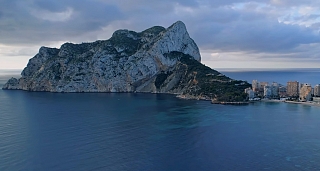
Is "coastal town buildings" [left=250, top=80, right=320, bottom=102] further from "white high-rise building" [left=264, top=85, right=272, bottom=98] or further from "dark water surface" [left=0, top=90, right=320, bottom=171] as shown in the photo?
"dark water surface" [left=0, top=90, right=320, bottom=171]

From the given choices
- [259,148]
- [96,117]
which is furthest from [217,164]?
[96,117]

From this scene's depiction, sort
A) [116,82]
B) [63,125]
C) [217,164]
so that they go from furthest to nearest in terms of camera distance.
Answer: [116,82], [63,125], [217,164]

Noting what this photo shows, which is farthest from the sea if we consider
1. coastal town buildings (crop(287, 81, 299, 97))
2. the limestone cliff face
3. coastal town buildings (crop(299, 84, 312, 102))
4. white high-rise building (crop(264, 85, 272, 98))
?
the limestone cliff face

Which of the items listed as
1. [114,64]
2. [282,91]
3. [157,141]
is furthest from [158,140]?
[114,64]

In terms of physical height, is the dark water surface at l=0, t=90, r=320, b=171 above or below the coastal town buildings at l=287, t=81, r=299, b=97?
below

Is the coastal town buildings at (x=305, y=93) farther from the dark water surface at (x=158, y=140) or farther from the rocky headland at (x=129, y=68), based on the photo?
the dark water surface at (x=158, y=140)

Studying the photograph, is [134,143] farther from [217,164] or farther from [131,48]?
[131,48]
